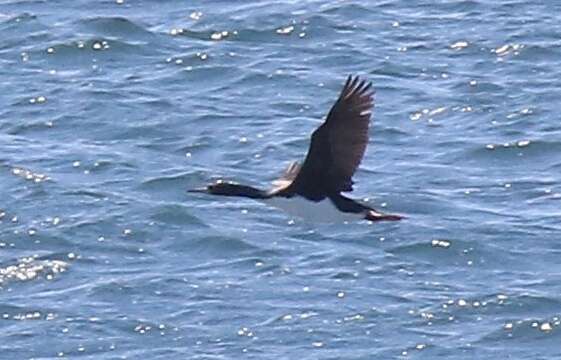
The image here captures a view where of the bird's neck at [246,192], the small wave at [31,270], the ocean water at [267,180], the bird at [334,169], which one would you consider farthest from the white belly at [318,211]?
the small wave at [31,270]

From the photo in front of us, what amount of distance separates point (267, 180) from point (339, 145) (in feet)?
17.9

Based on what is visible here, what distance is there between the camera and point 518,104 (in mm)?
24141

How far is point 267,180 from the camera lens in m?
22.3

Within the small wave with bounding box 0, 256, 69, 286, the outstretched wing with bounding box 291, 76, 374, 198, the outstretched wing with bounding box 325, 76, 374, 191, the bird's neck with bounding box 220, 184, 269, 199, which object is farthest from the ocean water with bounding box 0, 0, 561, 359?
the outstretched wing with bounding box 325, 76, 374, 191

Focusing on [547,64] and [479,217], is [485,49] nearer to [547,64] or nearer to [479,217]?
[547,64]

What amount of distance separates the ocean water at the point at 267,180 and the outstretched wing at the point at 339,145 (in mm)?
2254

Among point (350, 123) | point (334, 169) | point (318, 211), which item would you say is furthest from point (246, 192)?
point (350, 123)

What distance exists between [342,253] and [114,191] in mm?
2498

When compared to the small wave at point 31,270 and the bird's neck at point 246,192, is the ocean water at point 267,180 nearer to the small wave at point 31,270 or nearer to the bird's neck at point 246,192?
the small wave at point 31,270

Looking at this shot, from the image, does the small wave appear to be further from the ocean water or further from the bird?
the bird

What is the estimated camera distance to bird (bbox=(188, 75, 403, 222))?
16.7 metres

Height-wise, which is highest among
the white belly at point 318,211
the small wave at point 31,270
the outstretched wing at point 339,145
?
the outstretched wing at point 339,145

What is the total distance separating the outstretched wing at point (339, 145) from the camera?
658 inches

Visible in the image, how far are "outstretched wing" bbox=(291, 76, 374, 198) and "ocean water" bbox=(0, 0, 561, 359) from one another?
2.25 meters
